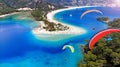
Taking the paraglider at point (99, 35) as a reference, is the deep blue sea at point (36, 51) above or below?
above

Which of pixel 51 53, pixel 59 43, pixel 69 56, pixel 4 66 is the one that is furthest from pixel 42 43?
pixel 4 66

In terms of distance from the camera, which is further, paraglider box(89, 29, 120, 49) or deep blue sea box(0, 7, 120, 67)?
deep blue sea box(0, 7, 120, 67)

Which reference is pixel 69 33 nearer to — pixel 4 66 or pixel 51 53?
pixel 51 53

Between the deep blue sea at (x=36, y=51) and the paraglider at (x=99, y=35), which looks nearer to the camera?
the paraglider at (x=99, y=35)

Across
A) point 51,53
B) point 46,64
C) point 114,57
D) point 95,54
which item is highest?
point 51,53

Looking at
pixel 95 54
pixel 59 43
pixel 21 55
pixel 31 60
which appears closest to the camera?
pixel 95 54

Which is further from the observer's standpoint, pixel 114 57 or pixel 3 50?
pixel 3 50

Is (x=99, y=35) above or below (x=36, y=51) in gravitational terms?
below

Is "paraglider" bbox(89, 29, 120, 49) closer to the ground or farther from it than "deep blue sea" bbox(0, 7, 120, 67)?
closer to the ground

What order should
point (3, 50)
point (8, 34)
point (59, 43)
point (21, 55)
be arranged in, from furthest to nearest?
point (8, 34) → point (59, 43) → point (3, 50) → point (21, 55)

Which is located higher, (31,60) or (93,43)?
(31,60)

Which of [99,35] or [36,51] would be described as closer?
[99,35]
